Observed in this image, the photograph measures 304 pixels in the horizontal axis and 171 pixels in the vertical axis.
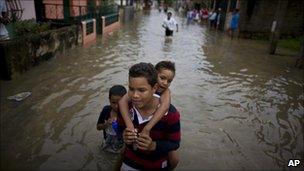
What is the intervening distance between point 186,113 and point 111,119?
284 cm

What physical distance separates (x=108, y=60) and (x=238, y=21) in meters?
11.6

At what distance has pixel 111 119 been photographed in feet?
12.3

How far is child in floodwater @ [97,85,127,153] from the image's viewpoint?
12.1 feet

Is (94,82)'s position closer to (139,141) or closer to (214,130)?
(214,130)

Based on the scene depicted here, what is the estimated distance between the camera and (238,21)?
19375 mm

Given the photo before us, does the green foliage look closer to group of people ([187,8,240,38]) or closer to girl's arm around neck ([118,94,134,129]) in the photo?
girl's arm around neck ([118,94,134,129])

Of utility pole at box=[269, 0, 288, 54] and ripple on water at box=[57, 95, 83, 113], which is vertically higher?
utility pole at box=[269, 0, 288, 54]

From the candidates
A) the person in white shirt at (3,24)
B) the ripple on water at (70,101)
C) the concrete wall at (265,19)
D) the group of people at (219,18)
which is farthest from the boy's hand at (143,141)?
the concrete wall at (265,19)

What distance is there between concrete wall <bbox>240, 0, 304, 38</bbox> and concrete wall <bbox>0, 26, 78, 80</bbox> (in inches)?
480

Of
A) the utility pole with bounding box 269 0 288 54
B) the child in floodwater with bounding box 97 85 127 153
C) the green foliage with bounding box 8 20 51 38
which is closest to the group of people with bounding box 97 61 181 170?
the child in floodwater with bounding box 97 85 127 153

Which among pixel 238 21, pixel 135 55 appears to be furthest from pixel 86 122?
pixel 238 21

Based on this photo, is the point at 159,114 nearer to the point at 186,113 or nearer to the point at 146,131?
the point at 146,131

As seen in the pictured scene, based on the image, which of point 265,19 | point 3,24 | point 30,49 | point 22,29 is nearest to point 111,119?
point 30,49

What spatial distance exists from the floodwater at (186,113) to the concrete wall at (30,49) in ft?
0.89
